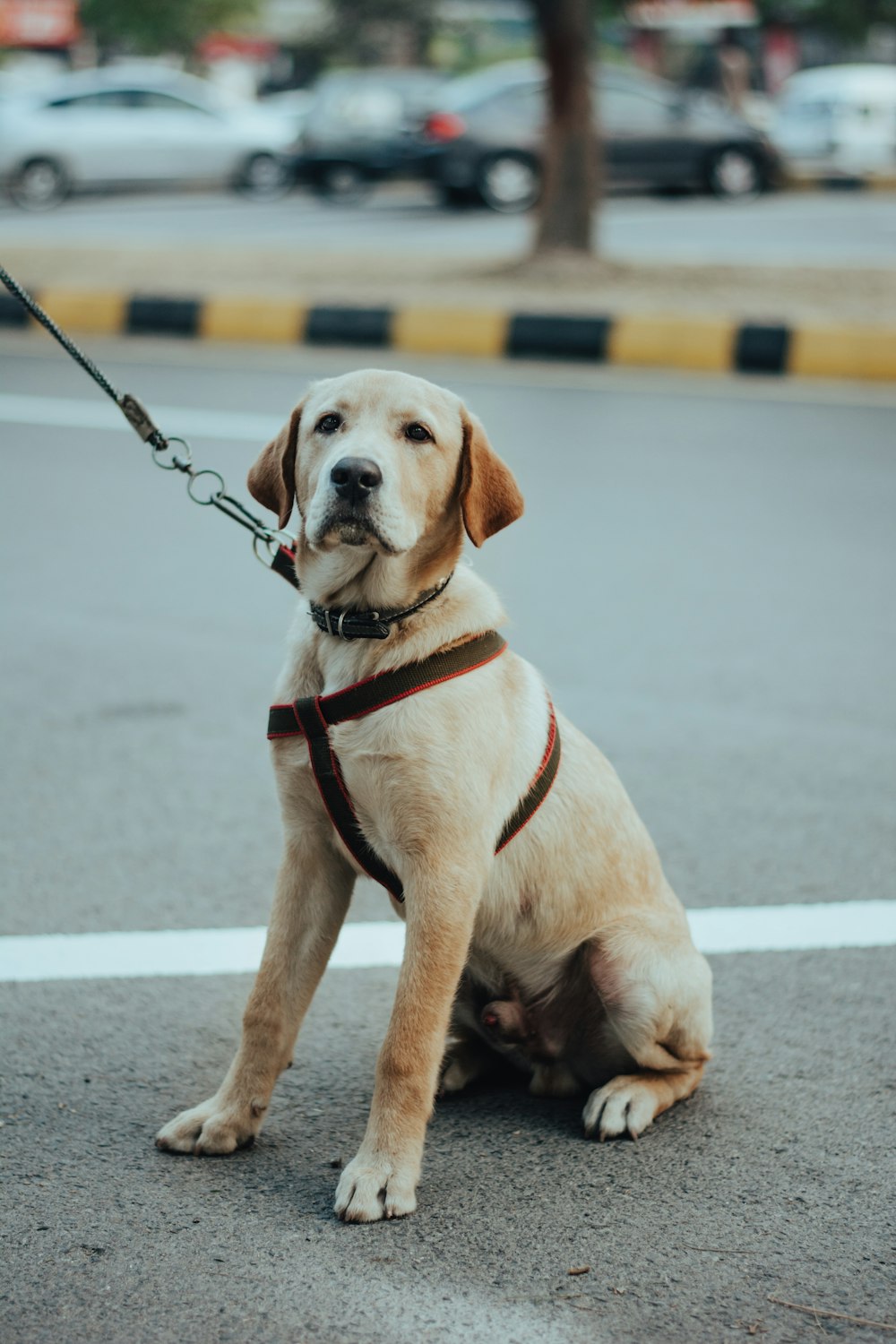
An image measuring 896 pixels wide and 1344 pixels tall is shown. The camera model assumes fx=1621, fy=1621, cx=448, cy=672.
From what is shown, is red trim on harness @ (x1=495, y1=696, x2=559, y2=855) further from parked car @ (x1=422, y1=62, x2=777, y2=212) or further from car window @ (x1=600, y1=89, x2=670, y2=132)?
car window @ (x1=600, y1=89, x2=670, y2=132)

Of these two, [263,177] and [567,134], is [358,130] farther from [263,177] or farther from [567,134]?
[567,134]

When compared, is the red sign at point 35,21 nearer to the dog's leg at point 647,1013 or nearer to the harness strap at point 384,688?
the harness strap at point 384,688

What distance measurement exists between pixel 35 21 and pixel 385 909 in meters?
47.7

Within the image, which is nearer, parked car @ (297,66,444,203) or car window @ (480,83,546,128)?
car window @ (480,83,546,128)

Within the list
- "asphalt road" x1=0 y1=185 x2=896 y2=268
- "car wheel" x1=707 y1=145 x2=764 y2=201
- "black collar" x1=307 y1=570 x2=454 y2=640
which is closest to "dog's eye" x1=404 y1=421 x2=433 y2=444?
"black collar" x1=307 y1=570 x2=454 y2=640

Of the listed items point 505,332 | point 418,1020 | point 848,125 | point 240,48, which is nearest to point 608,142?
point 848,125

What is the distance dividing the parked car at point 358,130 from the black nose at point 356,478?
2132 centimetres

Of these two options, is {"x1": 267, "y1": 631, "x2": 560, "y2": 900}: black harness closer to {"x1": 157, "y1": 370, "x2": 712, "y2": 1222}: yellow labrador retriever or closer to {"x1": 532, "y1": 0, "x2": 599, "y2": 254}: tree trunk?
{"x1": 157, "y1": 370, "x2": 712, "y2": 1222}: yellow labrador retriever

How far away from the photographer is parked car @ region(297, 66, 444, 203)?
2314cm

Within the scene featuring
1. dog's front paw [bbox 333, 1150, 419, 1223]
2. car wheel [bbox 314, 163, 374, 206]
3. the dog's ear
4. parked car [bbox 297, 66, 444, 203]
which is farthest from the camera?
car wheel [bbox 314, 163, 374, 206]

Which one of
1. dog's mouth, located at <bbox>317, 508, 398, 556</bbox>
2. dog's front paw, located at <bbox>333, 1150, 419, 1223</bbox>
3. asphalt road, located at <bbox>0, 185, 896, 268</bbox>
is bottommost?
asphalt road, located at <bbox>0, 185, 896, 268</bbox>

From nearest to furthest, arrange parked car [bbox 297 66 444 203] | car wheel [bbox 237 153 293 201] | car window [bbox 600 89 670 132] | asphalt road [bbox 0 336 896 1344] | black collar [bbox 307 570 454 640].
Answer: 1. asphalt road [bbox 0 336 896 1344]
2. black collar [bbox 307 570 454 640]
3. car window [bbox 600 89 670 132]
4. parked car [bbox 297 66 444 203]
5. car wheel [bbox 237 153 293 201]

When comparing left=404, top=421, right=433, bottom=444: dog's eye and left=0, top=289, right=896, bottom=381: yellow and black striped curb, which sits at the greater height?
left=404, top=421, right=433, bottom=444: dog's eye

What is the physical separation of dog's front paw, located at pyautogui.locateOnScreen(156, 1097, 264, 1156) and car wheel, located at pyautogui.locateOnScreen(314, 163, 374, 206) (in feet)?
72.3
